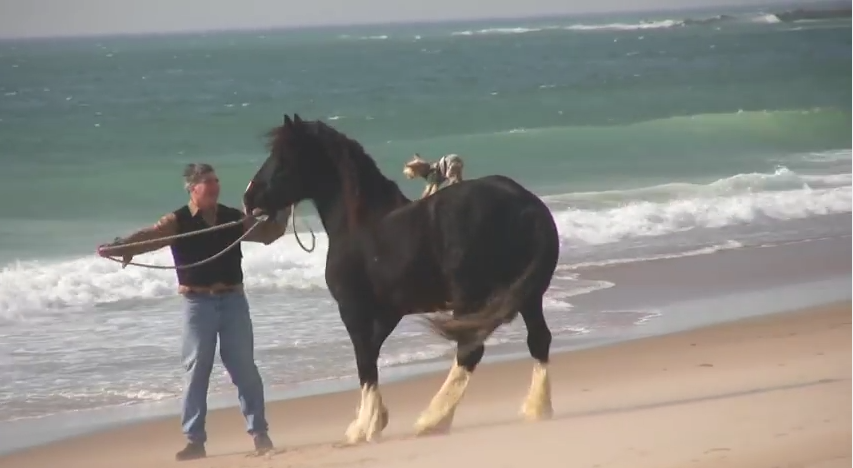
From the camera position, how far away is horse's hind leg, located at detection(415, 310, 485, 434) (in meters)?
3.67

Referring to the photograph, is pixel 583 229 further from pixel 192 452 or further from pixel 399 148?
pixel 192 452

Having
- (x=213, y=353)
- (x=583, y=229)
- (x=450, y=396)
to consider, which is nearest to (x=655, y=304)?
(x=583, y=229)

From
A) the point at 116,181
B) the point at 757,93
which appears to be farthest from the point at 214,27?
the point at 757,93

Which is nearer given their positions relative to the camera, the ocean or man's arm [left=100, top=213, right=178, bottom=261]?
man's arm [left=100, top=213, right=178, bottom=261]

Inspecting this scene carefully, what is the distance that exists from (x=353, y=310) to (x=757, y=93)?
6.15m

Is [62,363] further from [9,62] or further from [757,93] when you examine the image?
[757,93]

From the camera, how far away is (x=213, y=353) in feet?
12.0

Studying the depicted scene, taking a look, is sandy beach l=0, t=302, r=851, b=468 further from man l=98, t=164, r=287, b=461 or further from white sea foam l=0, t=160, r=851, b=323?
white sea foam l=0, t=160, r=851, b=323

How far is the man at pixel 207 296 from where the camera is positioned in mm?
3559

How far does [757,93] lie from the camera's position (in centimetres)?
912

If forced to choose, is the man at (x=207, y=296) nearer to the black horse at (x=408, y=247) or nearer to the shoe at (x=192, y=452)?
the shoe at (x=192, y=452)

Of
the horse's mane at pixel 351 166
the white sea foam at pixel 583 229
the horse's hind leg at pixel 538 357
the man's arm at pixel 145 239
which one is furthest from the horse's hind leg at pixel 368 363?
the white sea foam at pixel 583 229

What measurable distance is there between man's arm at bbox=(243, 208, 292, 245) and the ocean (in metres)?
0.30

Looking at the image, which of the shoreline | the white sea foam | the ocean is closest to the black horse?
the ocean
